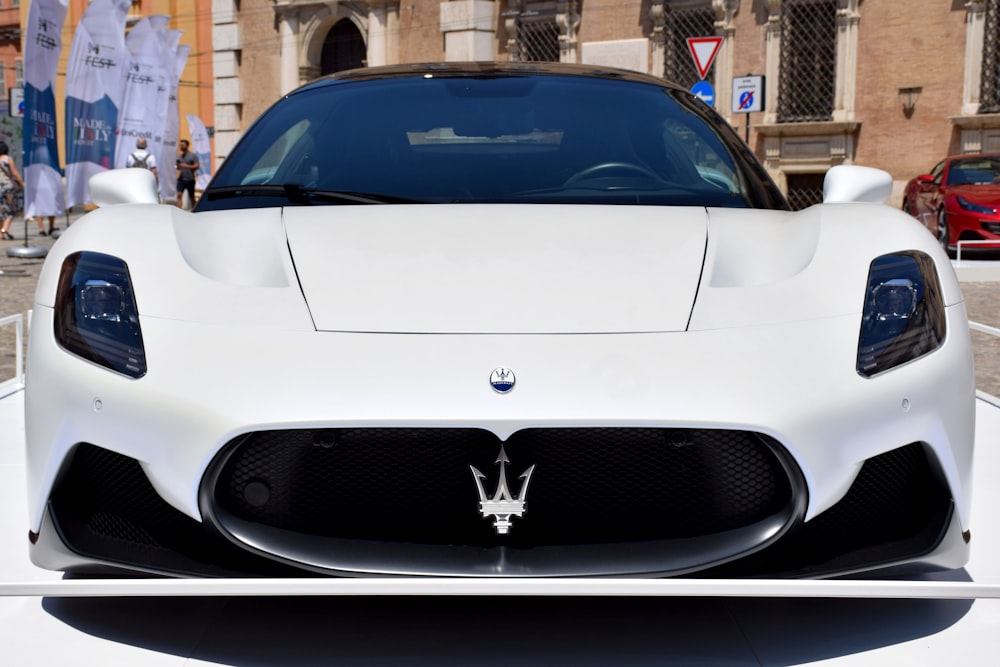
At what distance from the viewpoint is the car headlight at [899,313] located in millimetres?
2105

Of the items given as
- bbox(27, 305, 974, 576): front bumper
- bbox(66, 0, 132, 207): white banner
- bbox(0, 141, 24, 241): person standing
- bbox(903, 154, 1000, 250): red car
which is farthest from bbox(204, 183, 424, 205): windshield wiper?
bbox(0, 141, 24, 241): person standing

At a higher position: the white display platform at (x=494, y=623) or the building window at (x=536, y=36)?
the building window at (x=536, y=36)

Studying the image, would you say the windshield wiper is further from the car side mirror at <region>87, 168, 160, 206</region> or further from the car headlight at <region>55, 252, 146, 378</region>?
the car headlight at <region>55, 252, 146, 378</region>

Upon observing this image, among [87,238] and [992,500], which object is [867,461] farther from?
[87,238]

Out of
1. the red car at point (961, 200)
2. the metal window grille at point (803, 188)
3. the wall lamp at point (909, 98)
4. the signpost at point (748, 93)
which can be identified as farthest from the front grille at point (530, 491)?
the metal window grille at point (803, 188)

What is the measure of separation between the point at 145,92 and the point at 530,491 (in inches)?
653

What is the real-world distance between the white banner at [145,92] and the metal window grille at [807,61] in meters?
10.1

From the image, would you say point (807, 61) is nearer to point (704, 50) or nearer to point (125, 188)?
point (704, 50)

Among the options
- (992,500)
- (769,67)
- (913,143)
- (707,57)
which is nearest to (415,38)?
(769,67)

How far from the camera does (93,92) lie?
1585cm

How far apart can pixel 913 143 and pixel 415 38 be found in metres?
10.6

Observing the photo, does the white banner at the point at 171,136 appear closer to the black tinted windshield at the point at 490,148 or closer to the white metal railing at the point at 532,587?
the black tinted windshield at the point at 490,148

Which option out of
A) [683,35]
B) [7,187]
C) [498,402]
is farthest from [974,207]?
[498,402]

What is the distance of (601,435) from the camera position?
2041 mm
